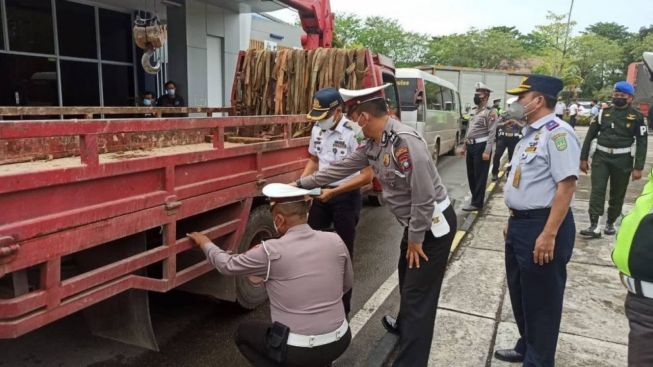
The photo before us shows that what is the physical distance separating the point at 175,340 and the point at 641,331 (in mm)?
2763

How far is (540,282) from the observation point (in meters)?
2.62

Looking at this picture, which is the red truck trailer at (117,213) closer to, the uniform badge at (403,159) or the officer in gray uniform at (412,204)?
the officer in gray uniform at (412,204)

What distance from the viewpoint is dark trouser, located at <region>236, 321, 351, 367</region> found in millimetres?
2176

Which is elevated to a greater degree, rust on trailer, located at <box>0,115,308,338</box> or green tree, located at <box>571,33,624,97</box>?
green tree, located at <box>571,33,624,97</box>

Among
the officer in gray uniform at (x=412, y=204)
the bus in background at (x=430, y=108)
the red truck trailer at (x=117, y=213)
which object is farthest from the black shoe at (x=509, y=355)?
the bus in background at (x=430, y=108)

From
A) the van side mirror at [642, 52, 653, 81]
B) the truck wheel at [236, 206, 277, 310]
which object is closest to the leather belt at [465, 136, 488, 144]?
the truck wheel at [236, 206, 277, 310]

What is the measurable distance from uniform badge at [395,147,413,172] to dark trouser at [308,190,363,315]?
0.94 metres

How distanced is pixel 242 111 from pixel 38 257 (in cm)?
415

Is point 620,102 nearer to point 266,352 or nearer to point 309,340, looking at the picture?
point 309,340

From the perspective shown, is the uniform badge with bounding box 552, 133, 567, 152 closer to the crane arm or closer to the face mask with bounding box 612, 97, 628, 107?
the face mask with bounding box 612, 97, 628, 107

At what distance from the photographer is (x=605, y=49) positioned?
1665 inches

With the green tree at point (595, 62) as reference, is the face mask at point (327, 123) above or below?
below

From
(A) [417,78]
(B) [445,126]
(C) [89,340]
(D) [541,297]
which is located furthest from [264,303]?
(B) [445,126]

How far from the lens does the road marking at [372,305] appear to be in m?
3.66
